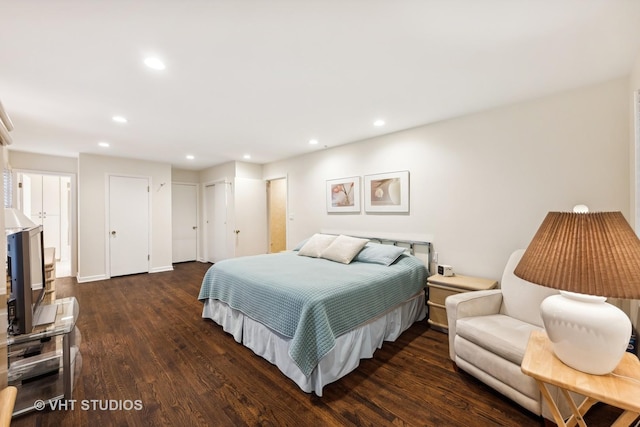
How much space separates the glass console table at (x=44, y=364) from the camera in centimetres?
179

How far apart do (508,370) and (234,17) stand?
2.81 m

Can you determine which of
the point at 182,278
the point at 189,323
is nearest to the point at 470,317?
the point at 189,323

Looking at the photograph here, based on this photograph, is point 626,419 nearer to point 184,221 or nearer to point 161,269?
point 161,269

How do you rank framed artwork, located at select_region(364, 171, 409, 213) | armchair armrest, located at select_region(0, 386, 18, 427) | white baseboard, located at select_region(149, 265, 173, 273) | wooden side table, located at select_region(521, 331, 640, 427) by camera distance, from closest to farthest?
armchair armrest, located at select_region(0, 386, 18, 427) < wooden side table, located at select_region(521, 331, 640, 427) < framed artwork, located at select_region(364, 171, 409, 213) < white baseboard, located at select_region(149, 265, 173, 273)

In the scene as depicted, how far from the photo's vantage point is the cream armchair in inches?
66.0

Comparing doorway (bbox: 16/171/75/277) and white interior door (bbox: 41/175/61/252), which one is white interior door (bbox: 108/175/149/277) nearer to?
doorway (bbox: 16/171/75/277)

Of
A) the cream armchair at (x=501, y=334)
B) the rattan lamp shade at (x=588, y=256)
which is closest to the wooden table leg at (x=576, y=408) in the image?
the cream armchair at (x=501, y=334)

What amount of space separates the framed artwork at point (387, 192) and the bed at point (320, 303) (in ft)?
1.78

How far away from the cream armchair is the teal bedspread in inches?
26.8

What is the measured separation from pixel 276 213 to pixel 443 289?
4207 millimetres

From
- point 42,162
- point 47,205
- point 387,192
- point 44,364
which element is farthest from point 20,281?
point 47,205

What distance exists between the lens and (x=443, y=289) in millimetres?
2865

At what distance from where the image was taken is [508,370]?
A: 5.68 feet

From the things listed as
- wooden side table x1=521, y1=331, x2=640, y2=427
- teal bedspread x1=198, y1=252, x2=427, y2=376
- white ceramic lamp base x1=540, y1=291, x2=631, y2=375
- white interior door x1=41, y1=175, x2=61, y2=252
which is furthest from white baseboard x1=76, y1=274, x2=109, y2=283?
white ceramic lamp base x1=540, y1=291, x2=631, y2=375
